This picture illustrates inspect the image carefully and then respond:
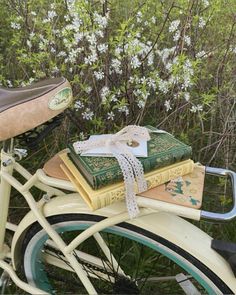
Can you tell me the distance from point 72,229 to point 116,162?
0.39 metres

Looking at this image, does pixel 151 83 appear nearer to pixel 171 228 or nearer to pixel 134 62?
pixel 134 62

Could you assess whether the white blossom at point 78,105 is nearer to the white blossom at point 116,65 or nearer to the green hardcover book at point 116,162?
the white blossom at point 116,65

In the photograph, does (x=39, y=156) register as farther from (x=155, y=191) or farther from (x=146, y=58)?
(x=155, y=191)

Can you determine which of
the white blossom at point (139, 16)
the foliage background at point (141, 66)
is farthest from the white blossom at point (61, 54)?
the white blossom at point (139, 16)

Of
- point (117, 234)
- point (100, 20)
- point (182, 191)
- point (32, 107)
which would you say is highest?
point (100, 20)

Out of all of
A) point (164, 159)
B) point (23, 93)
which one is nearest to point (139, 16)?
point (23, 93)

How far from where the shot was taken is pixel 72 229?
1386 millimetres

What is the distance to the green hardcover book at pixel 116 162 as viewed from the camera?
1.10m

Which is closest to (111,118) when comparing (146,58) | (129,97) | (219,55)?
(129,97)

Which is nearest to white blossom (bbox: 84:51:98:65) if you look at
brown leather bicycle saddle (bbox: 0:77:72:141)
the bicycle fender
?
brown leather bicycle saddle (bbox: 0:77:72:141)

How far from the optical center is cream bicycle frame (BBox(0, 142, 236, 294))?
1.16m

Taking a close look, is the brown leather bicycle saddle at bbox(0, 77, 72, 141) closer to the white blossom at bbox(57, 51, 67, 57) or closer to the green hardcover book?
the green hardcover book

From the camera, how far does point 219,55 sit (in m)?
2.11

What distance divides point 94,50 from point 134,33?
0.69 feet
